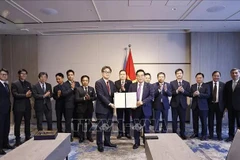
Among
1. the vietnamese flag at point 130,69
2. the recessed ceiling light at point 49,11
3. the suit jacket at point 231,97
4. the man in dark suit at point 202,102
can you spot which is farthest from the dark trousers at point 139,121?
the recessed ceiling light at point 49,11

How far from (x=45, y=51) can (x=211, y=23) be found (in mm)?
4578

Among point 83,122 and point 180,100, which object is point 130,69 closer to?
point 180,100

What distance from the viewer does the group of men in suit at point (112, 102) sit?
3818mm

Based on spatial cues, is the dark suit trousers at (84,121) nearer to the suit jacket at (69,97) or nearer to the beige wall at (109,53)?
the suit jacket at (69,97)

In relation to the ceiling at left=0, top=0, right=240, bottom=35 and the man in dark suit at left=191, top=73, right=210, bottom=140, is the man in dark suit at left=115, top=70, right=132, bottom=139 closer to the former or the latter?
the ceiling at left=0, top=0, right=240, bottom=35

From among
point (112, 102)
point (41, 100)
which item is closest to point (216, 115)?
point (112, 102)

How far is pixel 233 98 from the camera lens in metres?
4.14

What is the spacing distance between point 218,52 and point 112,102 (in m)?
3.78

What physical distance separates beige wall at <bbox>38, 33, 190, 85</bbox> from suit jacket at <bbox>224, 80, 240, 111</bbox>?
5.72ft

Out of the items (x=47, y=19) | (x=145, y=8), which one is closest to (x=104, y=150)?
(x=145, y=8)

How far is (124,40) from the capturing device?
6.10 m

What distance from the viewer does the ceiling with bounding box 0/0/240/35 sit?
3622mm

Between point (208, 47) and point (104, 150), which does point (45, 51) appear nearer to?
point (104, 150)

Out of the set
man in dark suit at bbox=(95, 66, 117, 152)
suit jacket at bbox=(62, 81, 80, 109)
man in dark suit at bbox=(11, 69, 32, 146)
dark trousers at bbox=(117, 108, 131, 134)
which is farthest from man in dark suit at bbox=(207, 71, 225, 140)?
man in dark suit at bbox=(11, 69, 32, 146)
